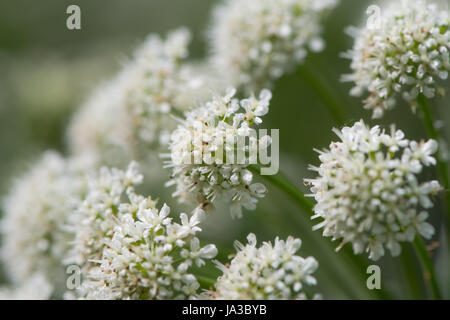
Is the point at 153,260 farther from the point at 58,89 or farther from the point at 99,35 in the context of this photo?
the point at 99,35

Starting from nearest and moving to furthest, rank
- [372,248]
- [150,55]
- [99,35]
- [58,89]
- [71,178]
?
1. [372,248]
2. [150,55]
3. [71,178]
4. [58,89]
5. [99,35]

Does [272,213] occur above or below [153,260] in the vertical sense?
above

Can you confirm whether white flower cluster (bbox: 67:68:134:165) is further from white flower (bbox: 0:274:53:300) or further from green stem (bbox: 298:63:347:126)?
green stem (bbox: 298:63:347:126)

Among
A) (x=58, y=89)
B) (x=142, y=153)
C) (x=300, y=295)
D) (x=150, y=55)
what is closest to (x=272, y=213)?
(x=142, y=153)

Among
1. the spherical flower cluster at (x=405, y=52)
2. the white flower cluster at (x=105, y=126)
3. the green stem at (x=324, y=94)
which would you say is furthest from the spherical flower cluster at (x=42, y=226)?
the spherical flower cluster at (x=405, y=52)

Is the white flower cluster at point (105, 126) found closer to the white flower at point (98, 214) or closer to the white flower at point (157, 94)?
the white flower at point (157, 94)

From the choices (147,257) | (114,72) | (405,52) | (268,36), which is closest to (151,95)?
(268,36)
